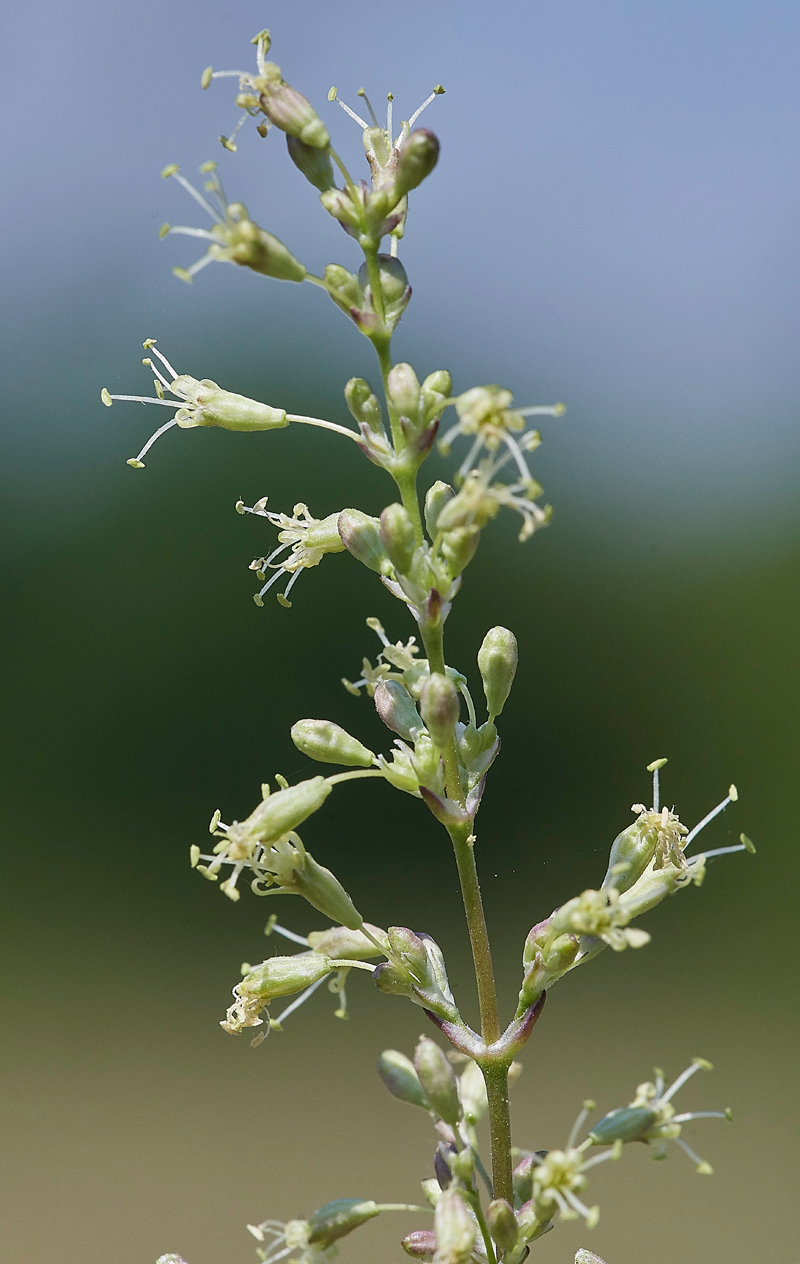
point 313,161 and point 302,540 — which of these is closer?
point 313,161

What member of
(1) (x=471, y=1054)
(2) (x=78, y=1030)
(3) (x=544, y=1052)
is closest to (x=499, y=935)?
(3) (x=544, y=1052)

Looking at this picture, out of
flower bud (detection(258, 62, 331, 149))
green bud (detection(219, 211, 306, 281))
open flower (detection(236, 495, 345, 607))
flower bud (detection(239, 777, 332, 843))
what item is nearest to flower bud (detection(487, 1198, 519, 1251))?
flower bud (detection(239, 777, 332, 843))

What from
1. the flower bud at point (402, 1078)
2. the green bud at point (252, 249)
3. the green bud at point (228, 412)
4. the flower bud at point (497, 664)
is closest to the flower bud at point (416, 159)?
the green bud at point (252, 249)

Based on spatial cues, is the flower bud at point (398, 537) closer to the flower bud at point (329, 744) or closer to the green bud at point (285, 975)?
the flower bud at point (329, 744)

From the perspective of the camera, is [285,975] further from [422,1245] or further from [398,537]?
[398,537]

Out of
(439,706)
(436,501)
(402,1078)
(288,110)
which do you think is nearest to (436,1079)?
(402,1078)
